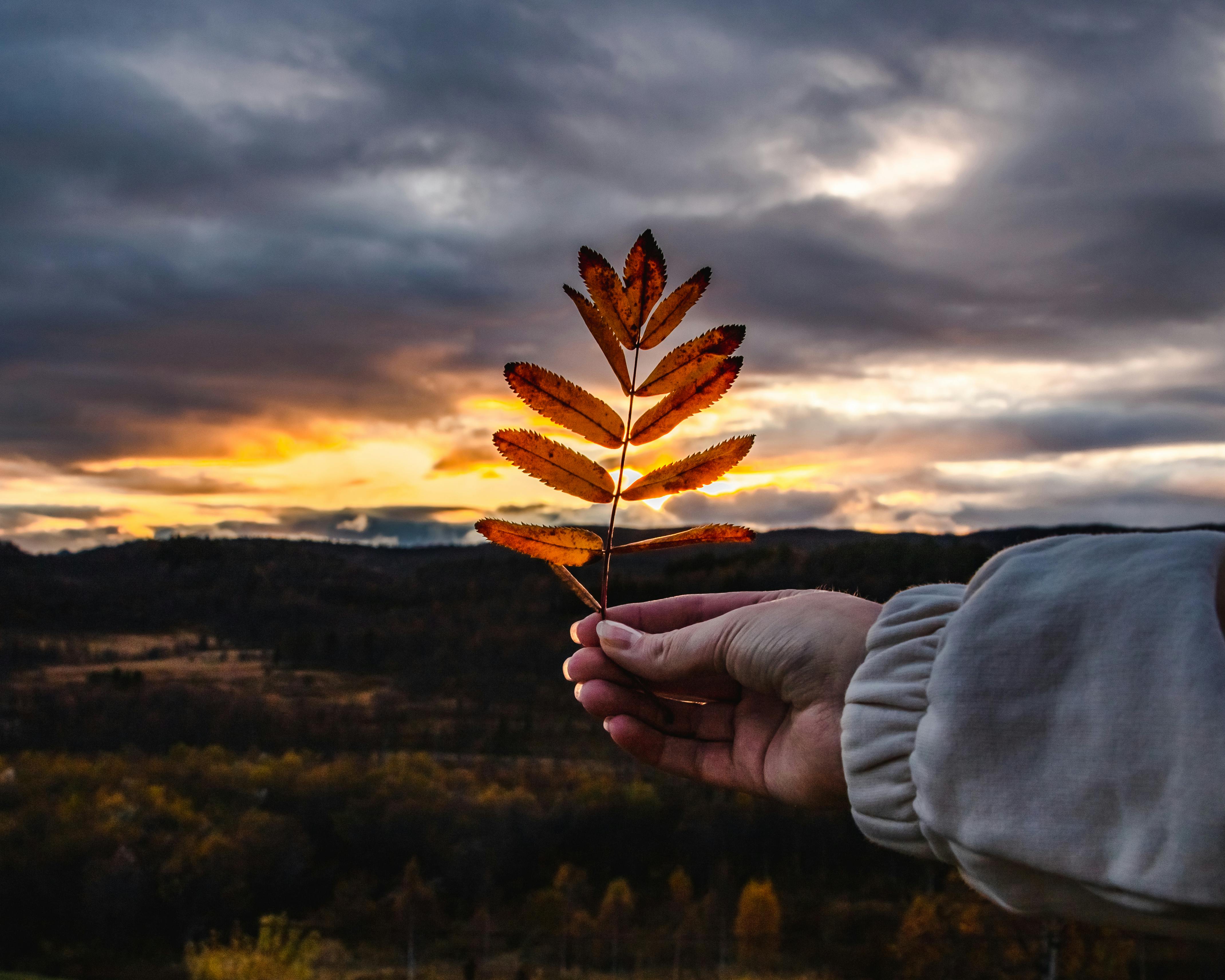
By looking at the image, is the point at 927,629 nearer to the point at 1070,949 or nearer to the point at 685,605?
the point at 685,605

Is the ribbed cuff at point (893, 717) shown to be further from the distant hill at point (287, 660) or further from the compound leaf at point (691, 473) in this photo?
the distant hill at point (287, 660)

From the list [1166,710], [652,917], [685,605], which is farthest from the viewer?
[652,917]

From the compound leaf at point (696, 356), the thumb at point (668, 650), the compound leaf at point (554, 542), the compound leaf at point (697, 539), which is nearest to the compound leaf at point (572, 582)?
the compound leaf at point (554, 542)

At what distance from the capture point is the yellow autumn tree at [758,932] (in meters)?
47.1

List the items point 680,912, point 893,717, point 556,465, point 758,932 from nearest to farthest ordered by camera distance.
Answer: point 893,717 < point 556,465 < point 758,932 < point 680,912

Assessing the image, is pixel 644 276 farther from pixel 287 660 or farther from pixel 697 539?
pixel 287 660

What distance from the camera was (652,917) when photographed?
1898 inches

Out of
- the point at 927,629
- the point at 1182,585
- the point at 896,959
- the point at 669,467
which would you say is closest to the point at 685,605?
the point at 669,467

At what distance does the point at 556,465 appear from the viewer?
6.77 feet

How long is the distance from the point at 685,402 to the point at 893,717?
0.82m

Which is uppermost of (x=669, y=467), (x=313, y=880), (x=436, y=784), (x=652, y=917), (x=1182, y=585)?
(x=669, y=467)

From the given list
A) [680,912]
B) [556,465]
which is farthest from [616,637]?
[680,912]

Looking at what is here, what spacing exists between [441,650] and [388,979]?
2496 cm

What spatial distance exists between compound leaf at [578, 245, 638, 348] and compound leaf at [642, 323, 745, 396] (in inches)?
4.6
